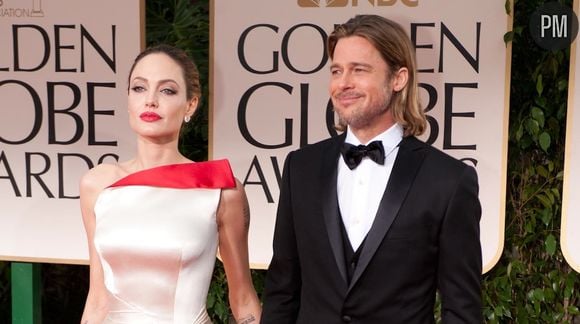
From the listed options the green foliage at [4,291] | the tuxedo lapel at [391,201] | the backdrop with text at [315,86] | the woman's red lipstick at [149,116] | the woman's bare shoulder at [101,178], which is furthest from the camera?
the green foliage at [4,291]

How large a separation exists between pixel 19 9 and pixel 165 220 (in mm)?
1397

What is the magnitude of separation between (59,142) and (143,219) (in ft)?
3.63

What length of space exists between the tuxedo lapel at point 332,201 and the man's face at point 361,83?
0.12 m

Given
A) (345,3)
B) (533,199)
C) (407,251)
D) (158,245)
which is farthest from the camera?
(533,199)

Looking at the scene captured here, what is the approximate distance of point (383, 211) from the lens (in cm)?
179

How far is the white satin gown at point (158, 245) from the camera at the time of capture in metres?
2.10

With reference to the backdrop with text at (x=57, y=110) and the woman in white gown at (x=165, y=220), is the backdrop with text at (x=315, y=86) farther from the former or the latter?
the woman in white gown at (x=165, y=220)

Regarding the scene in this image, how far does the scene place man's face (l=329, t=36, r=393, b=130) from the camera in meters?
1.81

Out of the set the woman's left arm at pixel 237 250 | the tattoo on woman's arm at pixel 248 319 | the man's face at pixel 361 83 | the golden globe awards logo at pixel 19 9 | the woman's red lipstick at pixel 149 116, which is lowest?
the tattoo on woman's arm at pixel 248 319

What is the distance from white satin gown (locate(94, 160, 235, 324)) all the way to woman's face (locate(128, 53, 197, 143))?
12 centimetres

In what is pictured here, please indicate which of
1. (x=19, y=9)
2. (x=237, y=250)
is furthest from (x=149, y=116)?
(x=19, y=9)

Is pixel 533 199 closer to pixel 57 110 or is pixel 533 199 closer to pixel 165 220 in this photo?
pixel 165 220

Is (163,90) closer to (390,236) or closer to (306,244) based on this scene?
(306,244)

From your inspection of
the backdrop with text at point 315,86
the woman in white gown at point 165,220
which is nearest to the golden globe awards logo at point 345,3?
the backdrop with text at point 315,86
